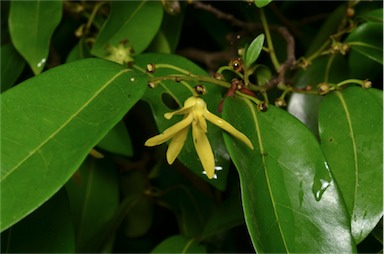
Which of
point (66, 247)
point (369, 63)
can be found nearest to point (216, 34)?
point (369, 63)

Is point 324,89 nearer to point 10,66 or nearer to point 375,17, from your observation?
point 375,17

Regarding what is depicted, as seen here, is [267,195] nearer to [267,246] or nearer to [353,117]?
[267,246]

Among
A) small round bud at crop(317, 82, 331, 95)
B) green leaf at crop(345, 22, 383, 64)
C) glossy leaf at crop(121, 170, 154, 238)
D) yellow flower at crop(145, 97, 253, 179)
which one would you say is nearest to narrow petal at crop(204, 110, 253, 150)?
yellow flower at crop(145, 97, 253, 179)

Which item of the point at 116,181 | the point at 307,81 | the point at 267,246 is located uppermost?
the point at 307,81

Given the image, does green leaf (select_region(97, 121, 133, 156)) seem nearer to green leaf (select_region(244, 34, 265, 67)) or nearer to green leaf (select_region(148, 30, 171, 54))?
green leaf (select_region(148, 30, 171, 54))

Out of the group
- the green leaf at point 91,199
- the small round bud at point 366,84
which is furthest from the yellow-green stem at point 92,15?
the small round bud at point 366,84

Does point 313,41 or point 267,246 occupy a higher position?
point 313,41
